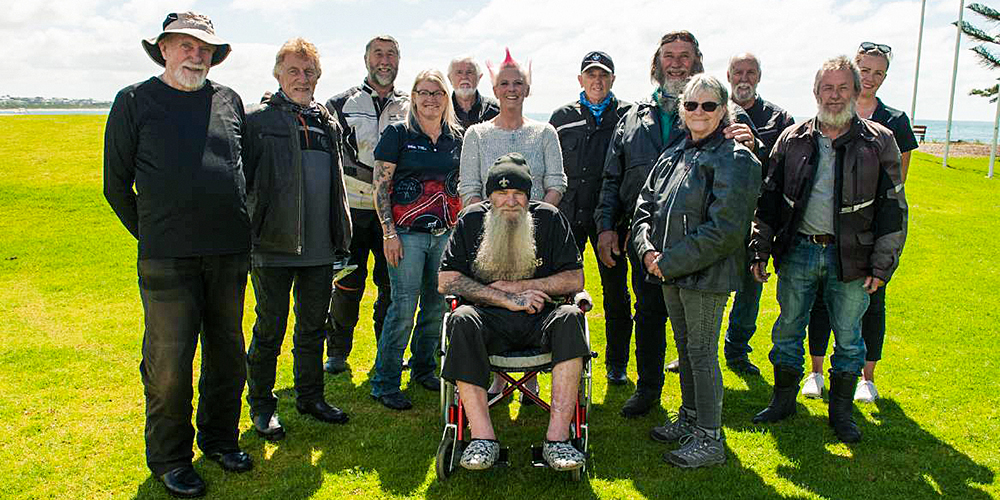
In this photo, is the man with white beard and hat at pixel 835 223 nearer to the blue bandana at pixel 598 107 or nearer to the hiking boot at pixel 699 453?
the hiking boot at pixel 699 453

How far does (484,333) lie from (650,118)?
179cm

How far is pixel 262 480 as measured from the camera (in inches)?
152

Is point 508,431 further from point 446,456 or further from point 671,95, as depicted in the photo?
point 671,95

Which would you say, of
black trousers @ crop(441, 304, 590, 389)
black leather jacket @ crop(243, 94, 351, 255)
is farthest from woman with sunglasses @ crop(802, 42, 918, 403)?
black leather jacket @ crop(243, 94, 351, 255)

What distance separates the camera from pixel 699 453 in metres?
3.99

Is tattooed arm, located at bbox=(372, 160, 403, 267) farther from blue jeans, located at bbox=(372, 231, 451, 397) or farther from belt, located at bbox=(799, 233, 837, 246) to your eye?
belt, located at bbox=(799, 233, 837, 246)

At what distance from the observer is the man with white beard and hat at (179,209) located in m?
3.44

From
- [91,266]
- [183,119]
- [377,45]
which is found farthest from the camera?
[91,266]

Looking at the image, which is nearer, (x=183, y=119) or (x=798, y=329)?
(x=183, y=119)

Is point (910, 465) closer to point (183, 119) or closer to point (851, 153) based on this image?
point (851, 153)

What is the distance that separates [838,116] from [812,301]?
3.59 feet

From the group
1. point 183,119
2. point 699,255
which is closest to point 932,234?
point 699,255

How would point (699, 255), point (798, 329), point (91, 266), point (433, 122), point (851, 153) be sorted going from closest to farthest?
point (699, 255)
point (851, 153)
point (798, 329)
point (433, 122)
point (91, 266)

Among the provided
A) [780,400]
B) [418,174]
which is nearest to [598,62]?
[418,174]
